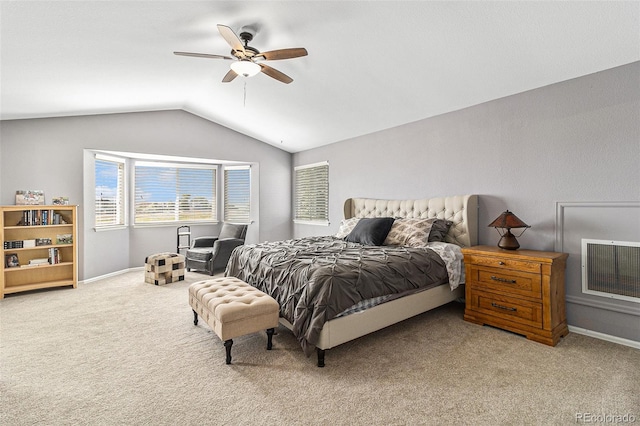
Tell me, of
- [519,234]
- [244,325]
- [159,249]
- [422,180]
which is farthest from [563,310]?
[159,249]

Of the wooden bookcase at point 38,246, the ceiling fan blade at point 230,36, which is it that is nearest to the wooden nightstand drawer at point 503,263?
the ceiling fan blade at point 230,36

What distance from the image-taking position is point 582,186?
9.50ft

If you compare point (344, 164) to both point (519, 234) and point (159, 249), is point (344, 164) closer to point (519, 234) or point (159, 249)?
point (519, 234)

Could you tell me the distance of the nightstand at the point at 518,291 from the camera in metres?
2.65

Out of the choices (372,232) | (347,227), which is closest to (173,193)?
(347,227)

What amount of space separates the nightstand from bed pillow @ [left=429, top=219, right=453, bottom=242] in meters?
0.54

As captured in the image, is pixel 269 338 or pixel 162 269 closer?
pixel 269 338

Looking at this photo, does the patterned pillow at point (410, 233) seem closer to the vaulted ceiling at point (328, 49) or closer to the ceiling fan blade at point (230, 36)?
the vaulted ceiling at point (328, 49)

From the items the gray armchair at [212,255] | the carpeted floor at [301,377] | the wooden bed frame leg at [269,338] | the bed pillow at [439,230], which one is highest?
the bed pillow at [439,230]

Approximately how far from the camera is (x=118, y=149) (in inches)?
197

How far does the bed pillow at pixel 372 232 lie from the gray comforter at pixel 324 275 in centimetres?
18

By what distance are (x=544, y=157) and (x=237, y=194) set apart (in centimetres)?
551

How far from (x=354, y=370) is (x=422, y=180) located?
115 inches

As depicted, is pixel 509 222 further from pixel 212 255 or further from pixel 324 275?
pixel 212 255
